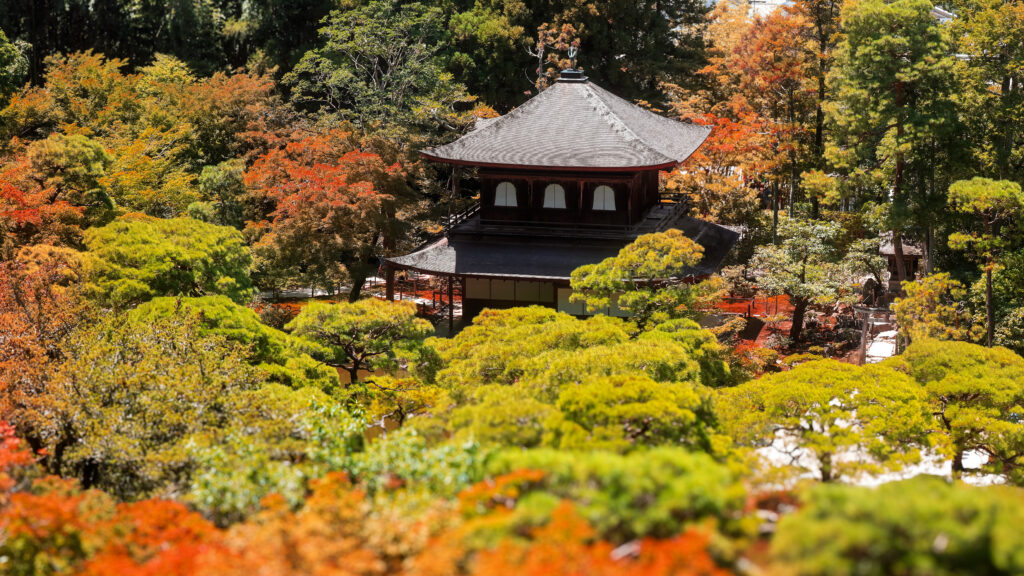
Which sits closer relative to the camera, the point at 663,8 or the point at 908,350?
the point at 908,350

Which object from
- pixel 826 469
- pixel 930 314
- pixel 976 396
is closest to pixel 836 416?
pixel 826 469

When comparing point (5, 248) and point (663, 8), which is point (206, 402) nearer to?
point (5, 248)

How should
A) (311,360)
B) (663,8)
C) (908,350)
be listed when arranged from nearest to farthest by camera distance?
(311,360) < (908,350) < (663,8)

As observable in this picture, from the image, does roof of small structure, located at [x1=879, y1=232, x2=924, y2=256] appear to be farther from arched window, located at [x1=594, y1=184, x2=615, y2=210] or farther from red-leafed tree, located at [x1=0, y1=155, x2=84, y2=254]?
red-leafed tree, located at [x1=0, y1=155, x2=84, y2=254]

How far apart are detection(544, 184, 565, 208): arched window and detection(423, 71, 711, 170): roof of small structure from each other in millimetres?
1299

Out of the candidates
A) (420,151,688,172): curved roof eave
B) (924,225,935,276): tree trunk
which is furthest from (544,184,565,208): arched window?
(924,225,935,276): tree trunk

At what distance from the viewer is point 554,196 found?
2689cm

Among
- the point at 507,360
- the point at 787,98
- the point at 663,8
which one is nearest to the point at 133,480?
the point at 507,360

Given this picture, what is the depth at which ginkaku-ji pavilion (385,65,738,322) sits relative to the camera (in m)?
25.2

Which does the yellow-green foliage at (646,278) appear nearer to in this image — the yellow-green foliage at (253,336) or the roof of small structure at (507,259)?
the roof of small structure at (507,259)

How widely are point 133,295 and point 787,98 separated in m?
27.8

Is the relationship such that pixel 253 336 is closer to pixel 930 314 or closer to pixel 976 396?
pixel 976 396

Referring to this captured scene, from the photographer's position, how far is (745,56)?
39156mm

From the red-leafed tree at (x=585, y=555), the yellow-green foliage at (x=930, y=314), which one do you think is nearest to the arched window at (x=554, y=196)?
the yellow-green foliage at (x=930, y=314)
